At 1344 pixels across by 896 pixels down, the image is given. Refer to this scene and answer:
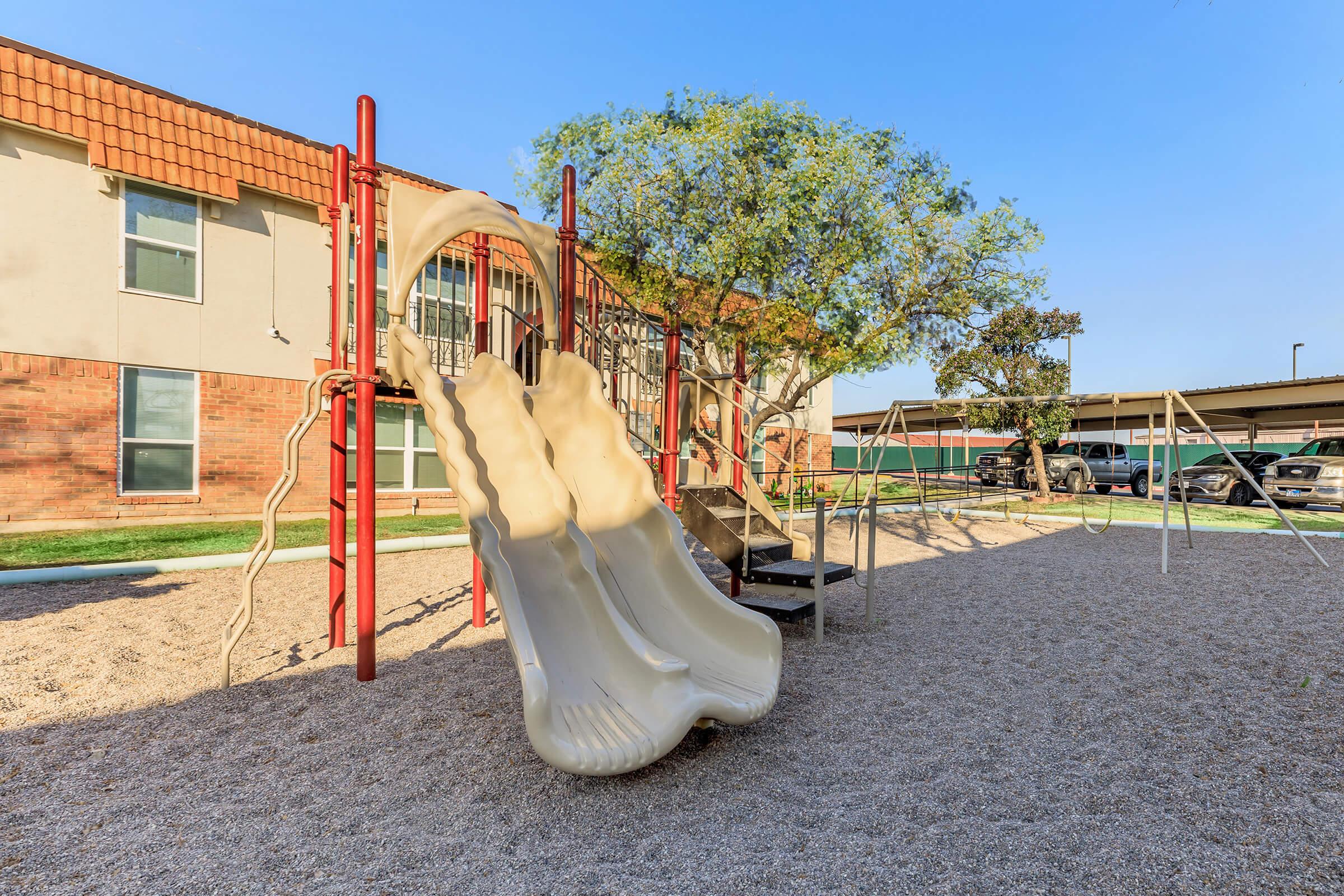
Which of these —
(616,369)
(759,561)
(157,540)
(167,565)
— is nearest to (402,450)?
(157,540)

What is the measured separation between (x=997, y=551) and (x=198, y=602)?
1001 centimetres

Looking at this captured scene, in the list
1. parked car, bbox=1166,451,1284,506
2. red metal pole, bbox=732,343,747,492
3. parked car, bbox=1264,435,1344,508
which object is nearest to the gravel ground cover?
red metal pole, bbox=732,343,747,492

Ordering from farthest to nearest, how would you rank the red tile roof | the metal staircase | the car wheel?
the car wheel → the red tile roof → the metal staircase

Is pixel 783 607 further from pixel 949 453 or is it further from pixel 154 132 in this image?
pixel 949 453

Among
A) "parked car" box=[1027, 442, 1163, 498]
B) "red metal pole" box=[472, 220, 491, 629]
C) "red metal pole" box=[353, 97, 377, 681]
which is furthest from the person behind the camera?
"parked car" box=[1027, 442, 1163, 498]

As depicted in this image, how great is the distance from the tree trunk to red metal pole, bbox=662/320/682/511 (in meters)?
14.0

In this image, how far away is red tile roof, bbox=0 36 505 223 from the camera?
329 inches

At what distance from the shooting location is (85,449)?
8.80 meters

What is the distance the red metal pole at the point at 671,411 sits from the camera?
5.50 m

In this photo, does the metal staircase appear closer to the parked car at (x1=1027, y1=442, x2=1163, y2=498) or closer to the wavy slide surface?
the wavy slide surface

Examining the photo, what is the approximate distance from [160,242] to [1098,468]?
Answer: 24950mm

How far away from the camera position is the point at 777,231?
34.2ft

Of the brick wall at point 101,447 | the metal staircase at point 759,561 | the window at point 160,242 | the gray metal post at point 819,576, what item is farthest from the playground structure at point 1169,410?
the window at point 160,242

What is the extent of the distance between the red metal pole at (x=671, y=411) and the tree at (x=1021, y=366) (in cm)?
1183
